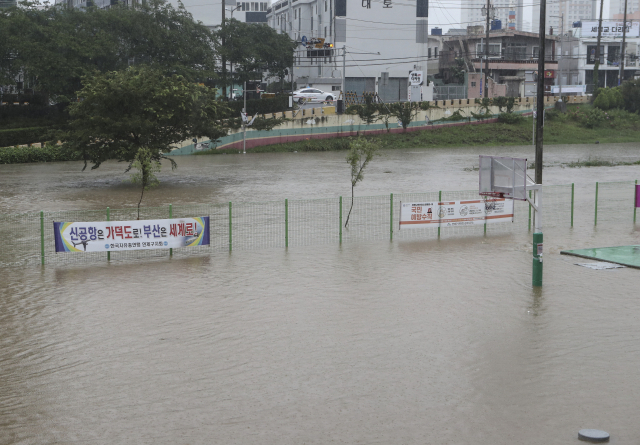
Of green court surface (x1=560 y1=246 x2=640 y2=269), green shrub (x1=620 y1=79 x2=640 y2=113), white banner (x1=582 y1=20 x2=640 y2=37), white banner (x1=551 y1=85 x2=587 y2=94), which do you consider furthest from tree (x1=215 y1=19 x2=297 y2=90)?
white banner (x1=582 y1=20 x2=640 y2=37)

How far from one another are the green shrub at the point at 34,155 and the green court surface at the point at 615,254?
142ft

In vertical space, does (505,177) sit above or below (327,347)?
above

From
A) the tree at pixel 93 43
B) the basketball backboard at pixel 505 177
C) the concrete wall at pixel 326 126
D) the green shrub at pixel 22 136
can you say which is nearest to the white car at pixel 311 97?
the concrete wall at pixel 326 126

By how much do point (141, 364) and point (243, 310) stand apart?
403 centimetres

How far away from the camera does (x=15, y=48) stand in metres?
63.4

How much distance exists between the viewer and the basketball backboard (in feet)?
65.8

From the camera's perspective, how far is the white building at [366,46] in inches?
3824

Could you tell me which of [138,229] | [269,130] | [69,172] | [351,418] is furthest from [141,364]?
[269,130]

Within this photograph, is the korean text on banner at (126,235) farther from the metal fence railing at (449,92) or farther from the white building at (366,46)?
the metal fence railing at (449,92)

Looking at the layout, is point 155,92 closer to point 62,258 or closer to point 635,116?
point 62,258

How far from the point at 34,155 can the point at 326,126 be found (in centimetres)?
2722

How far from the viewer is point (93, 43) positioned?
65.8 metres

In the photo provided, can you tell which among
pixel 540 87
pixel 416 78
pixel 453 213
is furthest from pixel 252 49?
pixel 453 213

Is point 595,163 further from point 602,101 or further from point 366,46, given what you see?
point 366,46
